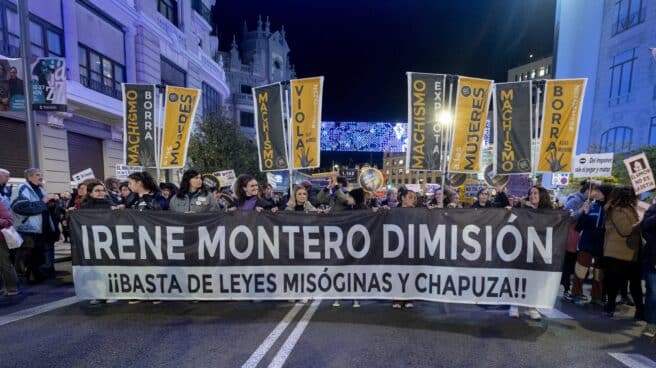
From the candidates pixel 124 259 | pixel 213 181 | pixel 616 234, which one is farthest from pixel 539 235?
pixel 213 181

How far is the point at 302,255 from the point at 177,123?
14.0 ft

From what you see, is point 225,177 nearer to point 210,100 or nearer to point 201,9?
point 210,100

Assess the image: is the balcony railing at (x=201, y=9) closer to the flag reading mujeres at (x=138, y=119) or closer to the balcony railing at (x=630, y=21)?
the flag reading mujeres at (x=138, y=119)

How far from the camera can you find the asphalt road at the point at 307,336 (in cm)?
304

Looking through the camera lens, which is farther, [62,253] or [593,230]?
[62,253]

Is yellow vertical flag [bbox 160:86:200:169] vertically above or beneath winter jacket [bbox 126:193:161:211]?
above

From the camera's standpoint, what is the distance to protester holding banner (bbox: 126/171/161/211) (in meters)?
4.89

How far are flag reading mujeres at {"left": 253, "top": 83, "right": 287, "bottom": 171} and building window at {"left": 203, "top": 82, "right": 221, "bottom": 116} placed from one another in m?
18.2

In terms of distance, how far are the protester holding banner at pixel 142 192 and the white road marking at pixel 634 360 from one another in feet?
20.1

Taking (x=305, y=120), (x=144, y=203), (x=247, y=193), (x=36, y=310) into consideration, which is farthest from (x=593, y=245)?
(x=36, y=310)

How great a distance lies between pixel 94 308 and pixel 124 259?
0.77m

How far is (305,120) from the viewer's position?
5871 mm

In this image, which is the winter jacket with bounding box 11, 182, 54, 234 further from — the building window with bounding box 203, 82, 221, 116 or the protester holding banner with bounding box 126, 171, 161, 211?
the building window with bounding box 203, 82, 221, 116

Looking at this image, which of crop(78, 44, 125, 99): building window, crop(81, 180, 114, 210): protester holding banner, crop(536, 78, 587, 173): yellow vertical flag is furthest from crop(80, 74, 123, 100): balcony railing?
crop(536, 78, 587, 173): yellow vertical flag
